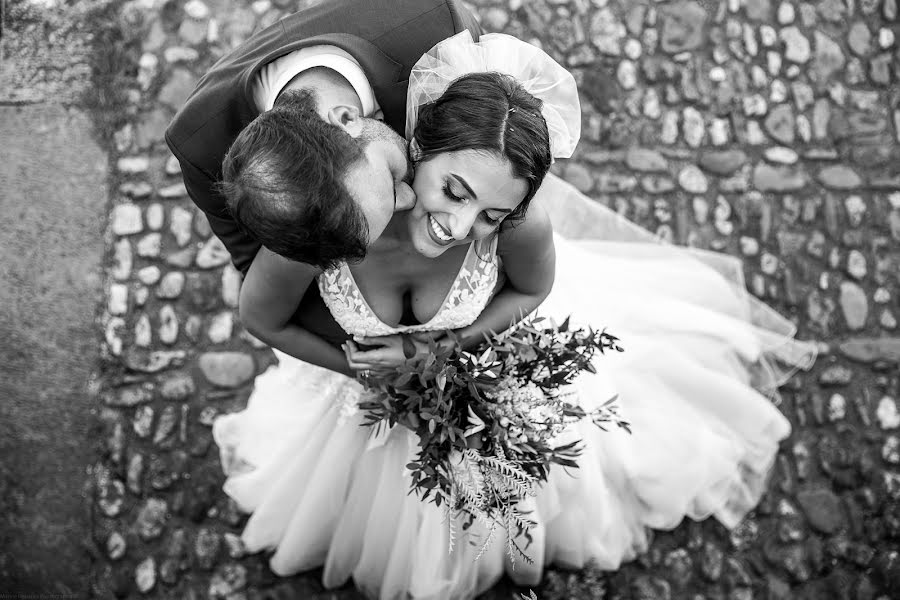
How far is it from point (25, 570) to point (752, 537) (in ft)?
11.7

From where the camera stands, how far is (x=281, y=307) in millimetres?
2584

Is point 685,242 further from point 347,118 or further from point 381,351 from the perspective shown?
point 347,118

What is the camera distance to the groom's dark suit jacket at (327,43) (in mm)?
2328

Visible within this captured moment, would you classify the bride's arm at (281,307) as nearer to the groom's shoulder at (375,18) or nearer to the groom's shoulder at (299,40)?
the groom's shoulder at (299,40)

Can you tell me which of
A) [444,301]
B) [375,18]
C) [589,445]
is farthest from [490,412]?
[375,18]

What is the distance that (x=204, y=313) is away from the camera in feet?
13.3

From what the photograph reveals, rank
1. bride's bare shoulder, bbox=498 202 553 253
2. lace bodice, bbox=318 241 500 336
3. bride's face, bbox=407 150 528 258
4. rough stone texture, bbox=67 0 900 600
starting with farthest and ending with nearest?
rough stone texture, bbox=67 0 900 600, lace bodice, bbox=318 241 500 336, bride's bare shoulder, bbox=498 202 553 253, bride's face, bbox=407 150 528 258

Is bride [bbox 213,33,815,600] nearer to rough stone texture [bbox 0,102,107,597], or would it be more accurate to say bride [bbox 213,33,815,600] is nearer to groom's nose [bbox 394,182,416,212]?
groom's nose [bbox 394,182,416,212]

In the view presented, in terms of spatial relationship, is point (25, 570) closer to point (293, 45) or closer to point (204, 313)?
point (204, 313)

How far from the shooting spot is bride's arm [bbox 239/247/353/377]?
2404 mm

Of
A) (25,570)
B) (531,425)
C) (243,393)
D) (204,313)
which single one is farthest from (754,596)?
(25,570)

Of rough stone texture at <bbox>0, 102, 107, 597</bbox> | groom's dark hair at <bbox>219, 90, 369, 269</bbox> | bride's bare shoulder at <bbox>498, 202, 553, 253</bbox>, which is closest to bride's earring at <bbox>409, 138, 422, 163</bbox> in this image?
groom's dark hair at <bbox>219, 90, 369, 269</bbox>

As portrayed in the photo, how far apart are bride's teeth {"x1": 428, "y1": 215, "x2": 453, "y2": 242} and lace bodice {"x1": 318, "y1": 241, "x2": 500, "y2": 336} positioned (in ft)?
0.99

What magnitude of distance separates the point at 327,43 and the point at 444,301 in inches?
35.4
